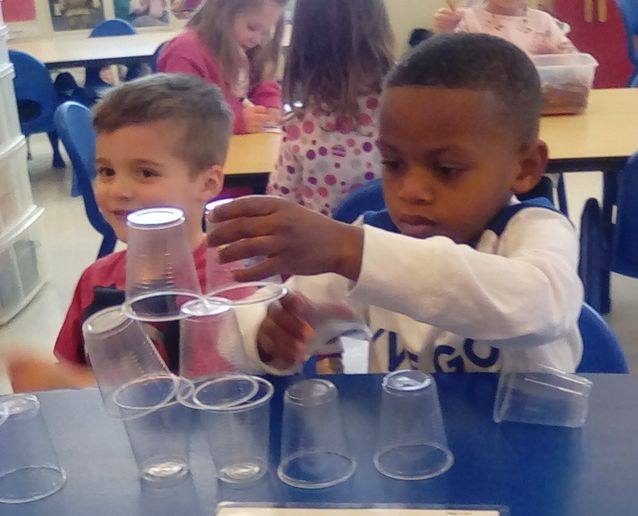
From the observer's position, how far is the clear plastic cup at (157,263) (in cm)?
84

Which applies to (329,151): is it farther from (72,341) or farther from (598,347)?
(598,347)

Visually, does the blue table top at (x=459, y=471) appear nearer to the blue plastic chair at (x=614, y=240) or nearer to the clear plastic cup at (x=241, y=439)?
the clear plastic cup at (x=241, y=439)

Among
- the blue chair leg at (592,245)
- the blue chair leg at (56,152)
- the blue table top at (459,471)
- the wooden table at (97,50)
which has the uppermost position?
the blue table top at (459,471)

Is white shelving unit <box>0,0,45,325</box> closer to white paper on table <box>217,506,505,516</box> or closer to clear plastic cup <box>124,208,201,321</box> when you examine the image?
clear plastic cup <box>124,208,201,321</box>

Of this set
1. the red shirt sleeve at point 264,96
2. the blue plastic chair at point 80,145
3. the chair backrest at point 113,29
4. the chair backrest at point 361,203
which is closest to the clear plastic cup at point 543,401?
the chair backrest at point 361,203

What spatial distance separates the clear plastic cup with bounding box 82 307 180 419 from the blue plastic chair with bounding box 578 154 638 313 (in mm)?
1514

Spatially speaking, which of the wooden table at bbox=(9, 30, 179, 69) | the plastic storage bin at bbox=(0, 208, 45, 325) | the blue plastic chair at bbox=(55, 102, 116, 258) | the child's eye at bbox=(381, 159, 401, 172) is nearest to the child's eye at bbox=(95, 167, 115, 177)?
the child's eye at bbox=(381, 159, 401, 172)

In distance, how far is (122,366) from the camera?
85 centimetres

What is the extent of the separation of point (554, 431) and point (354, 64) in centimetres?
150

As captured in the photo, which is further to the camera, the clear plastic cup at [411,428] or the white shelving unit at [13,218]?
the white shelving unit at [13,218]

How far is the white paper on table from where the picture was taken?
699mm

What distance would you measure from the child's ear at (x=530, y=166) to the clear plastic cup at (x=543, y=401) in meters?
0.31

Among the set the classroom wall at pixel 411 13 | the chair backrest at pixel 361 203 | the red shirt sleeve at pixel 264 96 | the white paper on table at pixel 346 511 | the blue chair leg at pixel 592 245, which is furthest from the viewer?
the classroom wall at pixel 411 13

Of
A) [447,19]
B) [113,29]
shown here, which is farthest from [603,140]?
[113,29]
